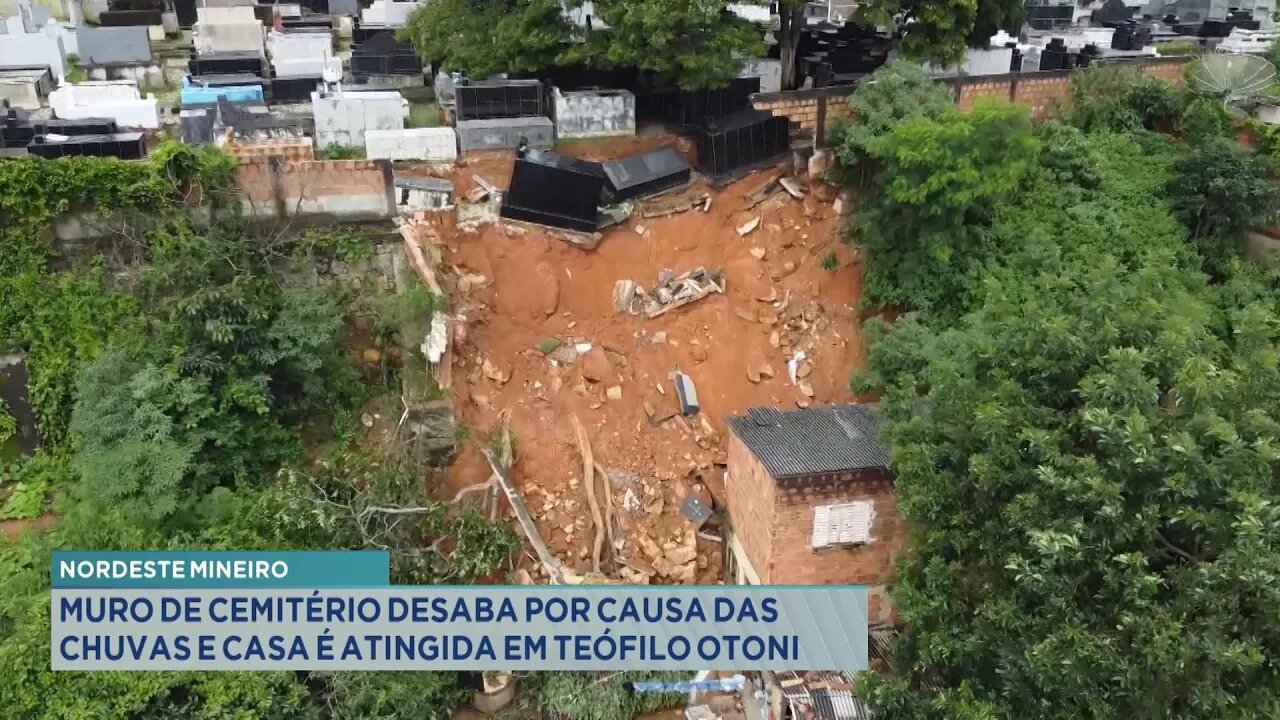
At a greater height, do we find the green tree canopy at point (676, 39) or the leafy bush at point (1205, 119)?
the green tree canopy at point (676, 39)

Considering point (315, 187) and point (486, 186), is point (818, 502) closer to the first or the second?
point (486, 186)

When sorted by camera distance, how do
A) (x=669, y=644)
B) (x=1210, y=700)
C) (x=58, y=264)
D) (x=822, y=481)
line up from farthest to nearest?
(x=58, y=264) → (x=822, y=481) → (x=669, y=644) → (x=1210, y=700)

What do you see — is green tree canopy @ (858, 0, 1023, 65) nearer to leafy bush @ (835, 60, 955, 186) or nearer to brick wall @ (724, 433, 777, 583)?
leafy bush @ (835, 60, 955, 186)

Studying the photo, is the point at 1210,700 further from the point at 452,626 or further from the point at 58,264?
the point at 58,264

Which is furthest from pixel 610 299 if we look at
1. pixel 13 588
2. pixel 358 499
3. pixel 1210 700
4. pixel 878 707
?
pixel 1210 700

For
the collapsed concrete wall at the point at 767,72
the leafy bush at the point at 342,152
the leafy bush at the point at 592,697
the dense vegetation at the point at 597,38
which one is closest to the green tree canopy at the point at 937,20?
the dense vegetation at the point at 597,38

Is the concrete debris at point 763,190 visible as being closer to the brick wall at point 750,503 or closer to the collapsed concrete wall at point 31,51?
the brick wall at point 750,503

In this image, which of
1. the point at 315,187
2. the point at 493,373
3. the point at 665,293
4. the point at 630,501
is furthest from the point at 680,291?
the point at 315,187
